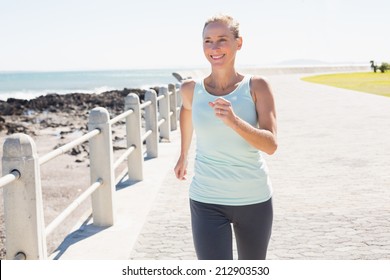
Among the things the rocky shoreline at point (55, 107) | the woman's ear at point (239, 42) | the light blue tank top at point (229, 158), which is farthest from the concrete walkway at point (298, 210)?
A: the rocky shoreline at point (55, 107)

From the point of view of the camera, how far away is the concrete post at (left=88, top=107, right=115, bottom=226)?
576cm

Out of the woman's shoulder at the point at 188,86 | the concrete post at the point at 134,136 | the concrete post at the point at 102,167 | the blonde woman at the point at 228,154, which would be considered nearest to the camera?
the blonde woman at the point at 228,154

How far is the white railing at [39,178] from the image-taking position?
3617 millimetres

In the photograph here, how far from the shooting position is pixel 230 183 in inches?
113

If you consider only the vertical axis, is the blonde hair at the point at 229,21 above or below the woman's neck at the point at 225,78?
above

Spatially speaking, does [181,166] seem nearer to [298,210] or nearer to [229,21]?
[229,21]

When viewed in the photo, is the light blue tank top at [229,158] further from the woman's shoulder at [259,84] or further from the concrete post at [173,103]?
the concrete post at [173,103]

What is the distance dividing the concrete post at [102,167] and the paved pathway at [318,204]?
0.45 meters

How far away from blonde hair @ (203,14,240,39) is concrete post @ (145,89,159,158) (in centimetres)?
695

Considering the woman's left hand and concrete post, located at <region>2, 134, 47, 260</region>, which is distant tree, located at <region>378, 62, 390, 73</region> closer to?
concrete post, located at <region>2, 134, 47, 260</region>

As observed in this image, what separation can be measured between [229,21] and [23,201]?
183 cm

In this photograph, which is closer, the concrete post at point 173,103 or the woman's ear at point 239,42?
the woman's ear at point 239,42

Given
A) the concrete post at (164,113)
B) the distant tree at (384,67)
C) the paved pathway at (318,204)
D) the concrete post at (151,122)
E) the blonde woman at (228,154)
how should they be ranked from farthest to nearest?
the distant tree at (384,67) → the concrete post at (164,113) → the concrete post at (151,122) → the paved pathway at (318,204) → the blonde woman at (228,154)

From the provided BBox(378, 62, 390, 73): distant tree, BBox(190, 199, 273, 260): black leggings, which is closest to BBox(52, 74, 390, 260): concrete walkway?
BBox(190, 199, 273, 260): black leggings
